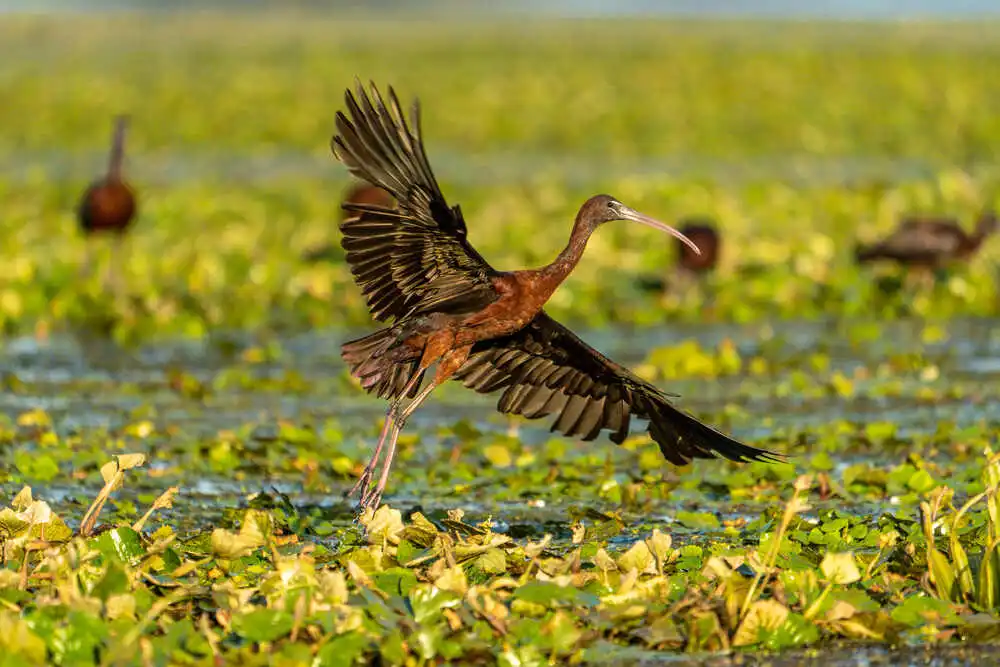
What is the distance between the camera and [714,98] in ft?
109

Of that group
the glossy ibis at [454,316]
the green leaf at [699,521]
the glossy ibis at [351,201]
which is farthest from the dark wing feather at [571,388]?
the glossy ibis at [351,201]

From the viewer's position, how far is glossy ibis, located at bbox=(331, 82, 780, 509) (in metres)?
7.18

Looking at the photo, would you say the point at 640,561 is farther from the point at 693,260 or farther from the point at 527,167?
the point at 527,167

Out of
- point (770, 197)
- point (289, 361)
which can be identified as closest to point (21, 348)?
point (289, 361)

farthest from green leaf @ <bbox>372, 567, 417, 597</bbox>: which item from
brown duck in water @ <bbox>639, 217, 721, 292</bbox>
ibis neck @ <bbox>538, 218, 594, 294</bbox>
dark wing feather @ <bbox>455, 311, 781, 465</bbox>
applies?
brown duck in water @ <bbox>639, 217, 721, 292</bbox>

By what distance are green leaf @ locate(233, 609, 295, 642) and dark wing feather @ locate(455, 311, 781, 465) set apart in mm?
2336

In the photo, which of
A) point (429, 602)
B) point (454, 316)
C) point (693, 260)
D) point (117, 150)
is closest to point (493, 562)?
point (429, 602)

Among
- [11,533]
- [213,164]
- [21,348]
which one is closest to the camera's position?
[11,533]

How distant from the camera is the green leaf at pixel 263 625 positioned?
5.89 meters

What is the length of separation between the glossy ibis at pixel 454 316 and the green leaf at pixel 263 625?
1.66 meters

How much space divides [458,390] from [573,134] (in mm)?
17586

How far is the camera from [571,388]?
822cm

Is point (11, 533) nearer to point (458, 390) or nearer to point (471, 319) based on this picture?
point (471, 319)

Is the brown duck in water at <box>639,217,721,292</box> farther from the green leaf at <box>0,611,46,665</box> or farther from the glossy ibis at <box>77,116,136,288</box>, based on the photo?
the green leaf at <box>0,611,46,665</box>
